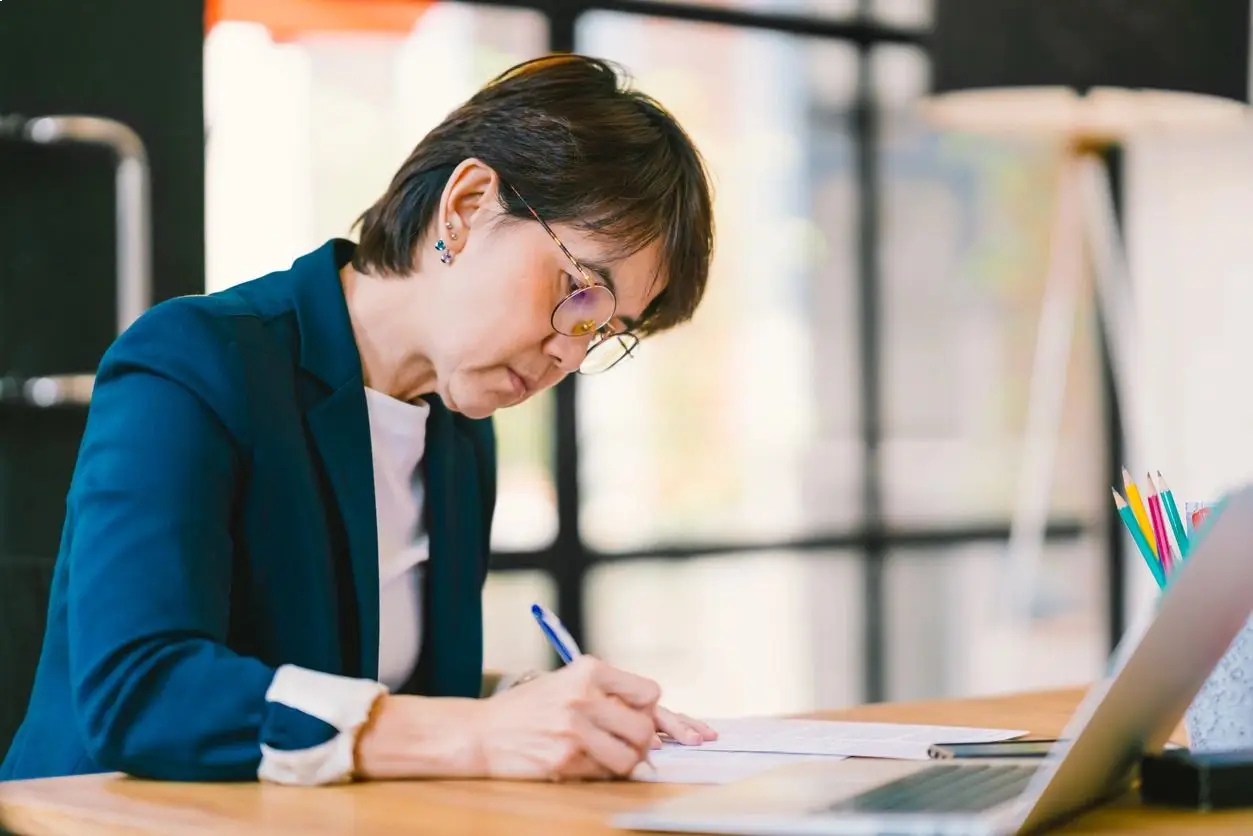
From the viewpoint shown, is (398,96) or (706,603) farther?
(706,603)

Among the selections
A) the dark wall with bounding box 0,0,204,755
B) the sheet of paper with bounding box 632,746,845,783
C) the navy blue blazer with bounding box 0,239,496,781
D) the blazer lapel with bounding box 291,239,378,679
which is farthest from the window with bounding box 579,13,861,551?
the sheet of paper with bounding box 632,746,845,783

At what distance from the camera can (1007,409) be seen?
4340mm

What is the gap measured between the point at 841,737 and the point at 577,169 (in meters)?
0.55

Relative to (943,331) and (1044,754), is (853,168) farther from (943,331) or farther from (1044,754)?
(1044,754)

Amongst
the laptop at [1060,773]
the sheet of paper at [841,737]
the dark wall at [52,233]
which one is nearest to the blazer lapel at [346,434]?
the sheet of paper at [841,737]

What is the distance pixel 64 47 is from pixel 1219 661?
1983 millimetres

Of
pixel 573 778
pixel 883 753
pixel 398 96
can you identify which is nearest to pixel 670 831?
pixel 573 778

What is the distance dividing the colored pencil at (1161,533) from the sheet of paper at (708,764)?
29 cm

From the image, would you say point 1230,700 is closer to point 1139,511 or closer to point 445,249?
point 1139,511

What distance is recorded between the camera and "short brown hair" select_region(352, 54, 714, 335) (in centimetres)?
143

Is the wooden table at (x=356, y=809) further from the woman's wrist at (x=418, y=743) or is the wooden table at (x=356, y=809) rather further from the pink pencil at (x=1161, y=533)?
the pink pencil at (x=1161, y=533)

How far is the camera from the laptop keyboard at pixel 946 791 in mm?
897

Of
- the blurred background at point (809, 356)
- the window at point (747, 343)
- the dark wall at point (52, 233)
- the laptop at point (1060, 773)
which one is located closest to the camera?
the laptop at point (1060, 773)

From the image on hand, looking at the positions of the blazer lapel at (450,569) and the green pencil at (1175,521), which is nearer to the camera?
the green pencil at (1175,521)
